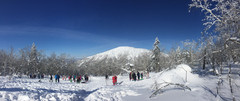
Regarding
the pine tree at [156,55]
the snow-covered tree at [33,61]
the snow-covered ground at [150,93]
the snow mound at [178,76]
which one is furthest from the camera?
the snow-covered tree at [33,61]

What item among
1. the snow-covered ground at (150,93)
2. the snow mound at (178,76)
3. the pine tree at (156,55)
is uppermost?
the pine tree at (156,55)

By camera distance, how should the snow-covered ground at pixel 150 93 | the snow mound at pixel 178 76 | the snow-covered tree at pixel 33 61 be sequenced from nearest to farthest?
the snow-covered ground at pixel 150 93 < the snow mound at pixel 178 76 < the snow-covered tree at pixel 33 61

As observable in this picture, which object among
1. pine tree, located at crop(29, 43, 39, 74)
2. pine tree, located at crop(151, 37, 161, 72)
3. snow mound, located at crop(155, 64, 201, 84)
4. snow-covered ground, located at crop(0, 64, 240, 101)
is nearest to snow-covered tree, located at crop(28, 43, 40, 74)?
pine tree, located at crop(29, 43, 39, 74)

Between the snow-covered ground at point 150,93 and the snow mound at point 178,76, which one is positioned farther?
the snow mound at point 178,76

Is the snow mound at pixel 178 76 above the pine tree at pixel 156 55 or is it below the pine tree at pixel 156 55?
below

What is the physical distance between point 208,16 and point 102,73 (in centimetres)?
6175

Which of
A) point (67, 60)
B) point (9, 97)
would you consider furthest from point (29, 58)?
point (9, 97)

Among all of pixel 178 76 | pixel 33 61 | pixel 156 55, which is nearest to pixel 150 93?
pixel 178 76

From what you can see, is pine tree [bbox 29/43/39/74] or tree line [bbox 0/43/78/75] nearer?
tree line [bbox 0/43/78/75]

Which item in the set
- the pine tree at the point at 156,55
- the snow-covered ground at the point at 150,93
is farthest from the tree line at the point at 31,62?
the pine tree at the point at 156,55

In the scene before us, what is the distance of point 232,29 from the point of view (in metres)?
3.46

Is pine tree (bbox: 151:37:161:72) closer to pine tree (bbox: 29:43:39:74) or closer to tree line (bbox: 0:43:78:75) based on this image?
tree line (bbox: 0:43:78:75)

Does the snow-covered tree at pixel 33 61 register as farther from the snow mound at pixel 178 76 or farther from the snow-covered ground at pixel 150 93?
the snow mound at pixel 178 76

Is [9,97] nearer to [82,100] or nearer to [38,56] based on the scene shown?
[82,100]
